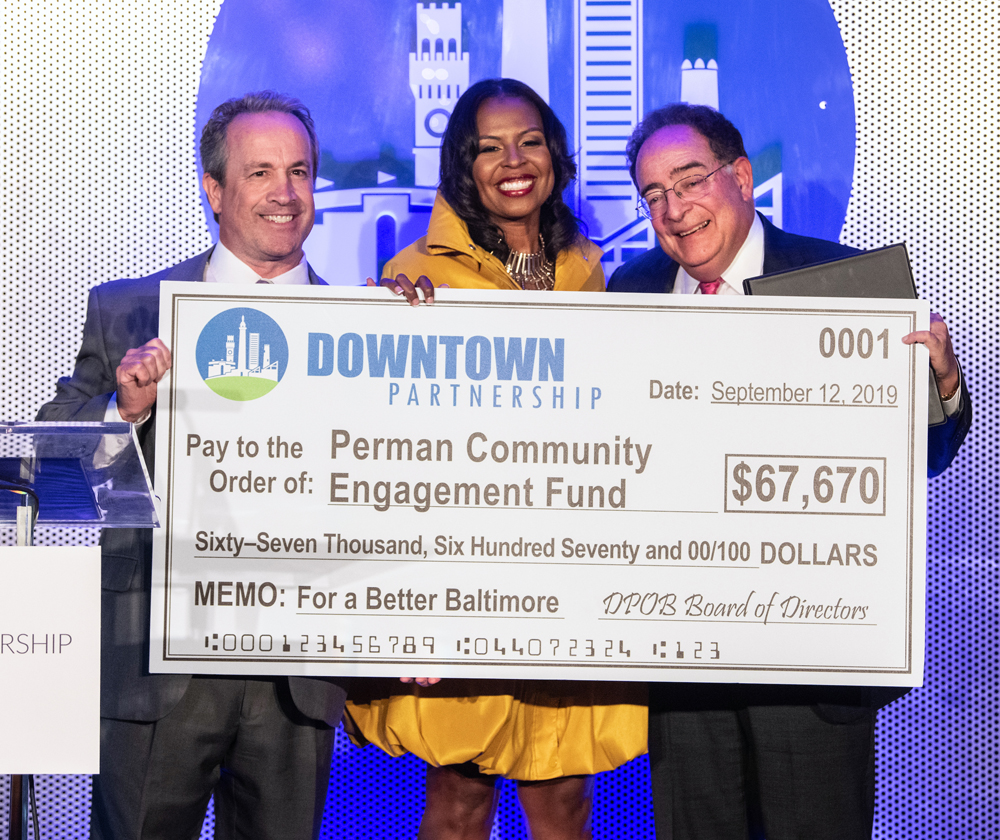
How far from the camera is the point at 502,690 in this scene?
89.4 inches

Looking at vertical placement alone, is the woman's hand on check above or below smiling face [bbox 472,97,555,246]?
below

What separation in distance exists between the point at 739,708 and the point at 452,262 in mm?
1264

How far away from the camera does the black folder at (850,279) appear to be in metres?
2.18

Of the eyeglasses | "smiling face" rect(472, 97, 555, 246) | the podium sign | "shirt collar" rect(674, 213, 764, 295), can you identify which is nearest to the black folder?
"shirt collar" rect(674, 213, 764, 295)

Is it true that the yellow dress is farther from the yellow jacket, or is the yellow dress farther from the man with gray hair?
the man with gray hair

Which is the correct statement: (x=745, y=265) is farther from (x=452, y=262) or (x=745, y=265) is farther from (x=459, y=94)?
(x=459, y=94)

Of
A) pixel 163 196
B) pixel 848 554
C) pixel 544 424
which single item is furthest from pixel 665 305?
pixel 163 196

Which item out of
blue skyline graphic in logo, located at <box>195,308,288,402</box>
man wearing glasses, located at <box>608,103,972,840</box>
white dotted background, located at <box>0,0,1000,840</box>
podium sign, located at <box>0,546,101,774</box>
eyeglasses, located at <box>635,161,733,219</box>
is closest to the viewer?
podium sign, located at <box>0,546,101,774</box>

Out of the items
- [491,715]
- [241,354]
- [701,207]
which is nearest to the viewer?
[241,354]

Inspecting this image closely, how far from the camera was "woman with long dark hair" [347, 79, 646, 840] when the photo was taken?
225cm

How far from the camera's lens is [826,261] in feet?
7.30

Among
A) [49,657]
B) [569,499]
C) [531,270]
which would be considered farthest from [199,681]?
[531,270]

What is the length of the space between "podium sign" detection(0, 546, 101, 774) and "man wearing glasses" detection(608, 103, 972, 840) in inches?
50.2

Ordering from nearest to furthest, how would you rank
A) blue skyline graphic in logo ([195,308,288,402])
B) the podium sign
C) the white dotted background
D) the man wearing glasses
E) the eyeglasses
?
1. the podium sign
2. blue skyline graphic in logo ([195,308,288,402])
3. the man wearing glasses
4. the eyeglasses
5. the white dotted background
